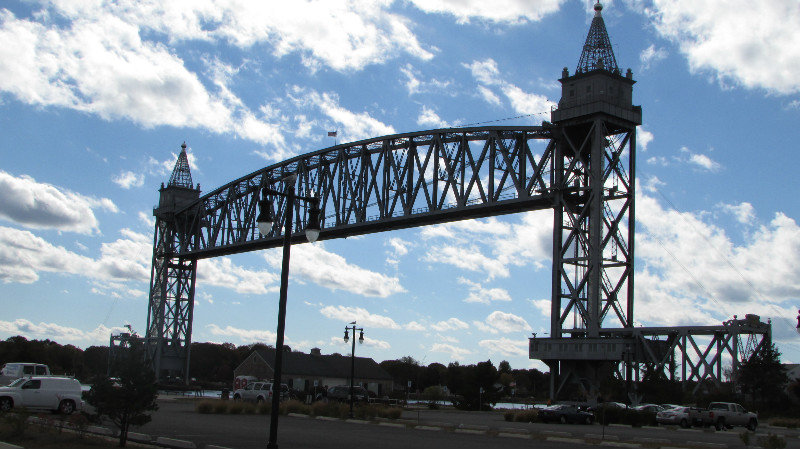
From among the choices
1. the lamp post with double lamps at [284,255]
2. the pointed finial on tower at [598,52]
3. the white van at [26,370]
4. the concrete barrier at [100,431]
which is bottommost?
the concrete barrier at [100,431]

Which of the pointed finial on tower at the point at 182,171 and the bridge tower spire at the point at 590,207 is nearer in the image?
the bridge tower spire at the point at 590,207

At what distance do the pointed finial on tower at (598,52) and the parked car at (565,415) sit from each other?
79.5 ft

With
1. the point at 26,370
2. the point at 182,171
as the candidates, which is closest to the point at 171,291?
the point at 182,171

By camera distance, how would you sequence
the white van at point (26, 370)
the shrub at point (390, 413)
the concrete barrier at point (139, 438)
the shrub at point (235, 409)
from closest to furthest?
the concrete barrier at point (139, 438)
the white van at point (26, 370)
the shrub at point (390, 413)
the shrub at point (235, 409)

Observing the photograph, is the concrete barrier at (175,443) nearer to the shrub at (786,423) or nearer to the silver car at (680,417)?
the silver car at (680,417)

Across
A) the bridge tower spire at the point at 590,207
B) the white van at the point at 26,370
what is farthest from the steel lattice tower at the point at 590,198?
the white van at the point at 26,370

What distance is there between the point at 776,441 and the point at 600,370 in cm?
3159

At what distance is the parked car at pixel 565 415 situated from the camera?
45.0 metres

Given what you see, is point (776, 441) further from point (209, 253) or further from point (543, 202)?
point (209, 253)

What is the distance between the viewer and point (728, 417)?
141ft

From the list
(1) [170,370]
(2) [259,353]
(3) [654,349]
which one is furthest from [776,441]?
(1) [170,370]

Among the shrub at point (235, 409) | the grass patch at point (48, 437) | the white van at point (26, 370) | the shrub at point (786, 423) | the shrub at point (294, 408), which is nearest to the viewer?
the grass patch at point (48, 437)

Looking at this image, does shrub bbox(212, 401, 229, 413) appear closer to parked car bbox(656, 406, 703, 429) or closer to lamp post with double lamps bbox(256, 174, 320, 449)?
parked car bbox(656, 406, 703, 429)

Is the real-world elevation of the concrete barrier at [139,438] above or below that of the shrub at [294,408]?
below
